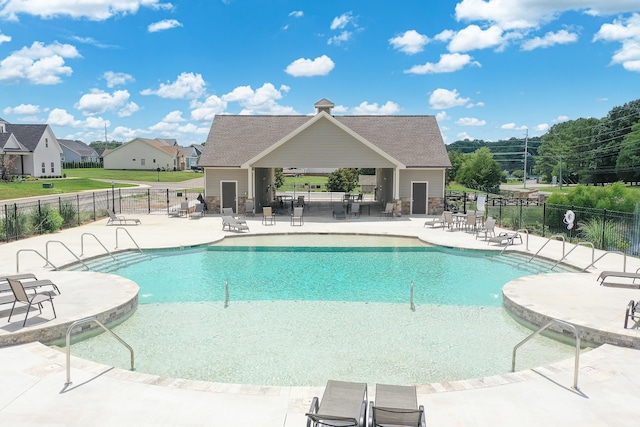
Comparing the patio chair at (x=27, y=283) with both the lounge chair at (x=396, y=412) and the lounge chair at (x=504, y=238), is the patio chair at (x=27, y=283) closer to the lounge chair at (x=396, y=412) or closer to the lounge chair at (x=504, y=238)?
the lounge chair at (x=396, y=412)

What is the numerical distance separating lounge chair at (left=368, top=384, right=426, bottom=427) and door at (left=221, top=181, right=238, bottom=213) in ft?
77.9

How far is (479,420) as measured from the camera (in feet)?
18.6

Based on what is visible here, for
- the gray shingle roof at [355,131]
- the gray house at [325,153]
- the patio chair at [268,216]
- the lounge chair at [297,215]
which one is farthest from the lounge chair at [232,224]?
the gray shingle roof at [355,131]

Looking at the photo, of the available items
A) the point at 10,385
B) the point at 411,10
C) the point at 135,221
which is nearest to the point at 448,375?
the point at 10,385

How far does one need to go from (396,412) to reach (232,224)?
1749 centimetres

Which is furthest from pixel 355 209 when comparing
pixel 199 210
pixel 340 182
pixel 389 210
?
pixel 340 182

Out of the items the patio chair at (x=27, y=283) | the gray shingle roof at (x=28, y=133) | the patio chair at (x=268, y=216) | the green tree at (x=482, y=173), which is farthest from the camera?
the green tree at (x=482, y=173)

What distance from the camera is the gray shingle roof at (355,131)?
2847 centimetres

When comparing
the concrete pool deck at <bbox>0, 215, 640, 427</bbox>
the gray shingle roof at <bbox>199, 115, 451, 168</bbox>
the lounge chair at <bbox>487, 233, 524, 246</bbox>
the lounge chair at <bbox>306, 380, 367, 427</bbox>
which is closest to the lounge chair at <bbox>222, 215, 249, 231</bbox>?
the gray shingle roof at <bbox>199, 115, 451, 168</bbox>

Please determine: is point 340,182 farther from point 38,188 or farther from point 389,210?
point 38,188

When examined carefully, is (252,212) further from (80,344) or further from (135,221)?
(80,344)

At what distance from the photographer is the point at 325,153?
27078 mm

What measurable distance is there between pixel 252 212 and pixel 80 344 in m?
18.6

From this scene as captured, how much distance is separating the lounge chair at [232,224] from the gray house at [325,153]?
18.2ft
